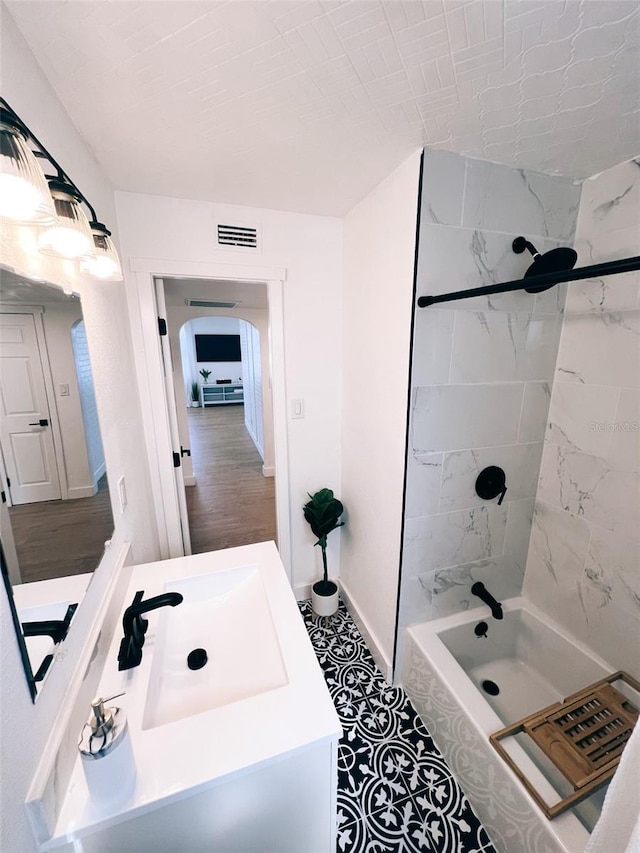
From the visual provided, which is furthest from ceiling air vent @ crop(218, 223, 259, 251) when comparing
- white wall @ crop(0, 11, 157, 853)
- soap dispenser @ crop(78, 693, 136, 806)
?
soap dispenser @ crop(78, 693, 136, 806)

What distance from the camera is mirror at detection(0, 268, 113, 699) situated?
56 centimetres

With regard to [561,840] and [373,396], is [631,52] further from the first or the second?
[561,840]

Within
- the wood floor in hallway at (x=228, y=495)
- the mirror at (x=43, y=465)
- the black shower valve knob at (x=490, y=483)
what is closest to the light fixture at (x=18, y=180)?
the mirror at (x=43, y=465)

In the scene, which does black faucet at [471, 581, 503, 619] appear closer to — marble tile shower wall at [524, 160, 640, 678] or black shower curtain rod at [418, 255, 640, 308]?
marble tile shower wall at [524, 160, 640, 678]

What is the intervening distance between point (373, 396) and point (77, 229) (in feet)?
4.03

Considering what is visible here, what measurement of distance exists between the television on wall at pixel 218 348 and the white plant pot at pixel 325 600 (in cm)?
812

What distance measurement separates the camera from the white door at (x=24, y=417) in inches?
22.2

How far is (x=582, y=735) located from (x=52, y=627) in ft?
5.31

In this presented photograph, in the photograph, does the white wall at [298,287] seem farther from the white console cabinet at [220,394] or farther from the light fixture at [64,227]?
the white console cabinet at [220,394]

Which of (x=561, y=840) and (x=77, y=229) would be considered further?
(x=561, y=840)

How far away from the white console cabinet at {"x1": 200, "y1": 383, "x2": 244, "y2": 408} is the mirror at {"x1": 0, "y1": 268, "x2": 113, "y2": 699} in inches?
342

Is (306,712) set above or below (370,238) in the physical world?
below

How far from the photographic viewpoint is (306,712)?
0.77 meters

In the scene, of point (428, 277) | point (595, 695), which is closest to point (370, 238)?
point (428, 277)
